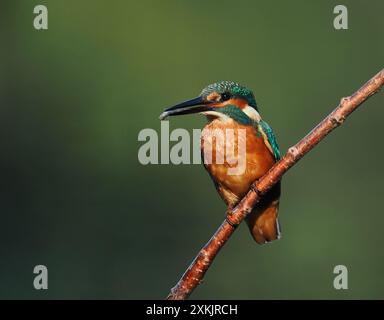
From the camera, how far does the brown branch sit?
183 cm

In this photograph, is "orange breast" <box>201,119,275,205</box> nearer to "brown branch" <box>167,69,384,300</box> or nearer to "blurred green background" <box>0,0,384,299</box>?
"brown branch" <box>167,69,384,300</box>

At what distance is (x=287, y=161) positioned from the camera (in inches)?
74.9

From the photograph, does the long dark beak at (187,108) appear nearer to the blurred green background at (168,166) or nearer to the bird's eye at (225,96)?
the bird's eye at (225,96)

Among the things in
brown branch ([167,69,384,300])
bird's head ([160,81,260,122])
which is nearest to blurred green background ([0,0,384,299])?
bird's head ([160,81,260,122])

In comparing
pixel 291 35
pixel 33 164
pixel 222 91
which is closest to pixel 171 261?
pixel 33 164

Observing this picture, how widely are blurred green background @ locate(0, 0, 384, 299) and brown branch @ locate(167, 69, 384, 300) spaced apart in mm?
3358

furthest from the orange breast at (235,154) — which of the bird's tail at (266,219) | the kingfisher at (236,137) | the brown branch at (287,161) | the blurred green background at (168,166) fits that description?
the blurred green background at (168,166)

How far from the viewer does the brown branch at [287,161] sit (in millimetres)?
1830

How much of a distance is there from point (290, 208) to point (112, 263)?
1427 mm

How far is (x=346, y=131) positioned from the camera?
6.24 m

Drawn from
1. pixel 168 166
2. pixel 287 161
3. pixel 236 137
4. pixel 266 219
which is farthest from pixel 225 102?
pixel 168 166

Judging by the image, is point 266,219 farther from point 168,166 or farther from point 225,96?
point 168,166

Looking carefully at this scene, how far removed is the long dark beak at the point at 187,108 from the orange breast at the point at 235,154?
0.08 m

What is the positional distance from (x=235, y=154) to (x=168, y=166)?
356cm
